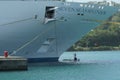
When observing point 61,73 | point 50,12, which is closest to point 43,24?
point 50,12

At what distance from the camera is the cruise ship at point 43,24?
5169cm

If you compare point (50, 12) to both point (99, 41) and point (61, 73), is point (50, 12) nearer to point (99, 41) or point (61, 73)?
point (61, 73)

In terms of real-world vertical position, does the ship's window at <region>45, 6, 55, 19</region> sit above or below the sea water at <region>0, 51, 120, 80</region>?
above

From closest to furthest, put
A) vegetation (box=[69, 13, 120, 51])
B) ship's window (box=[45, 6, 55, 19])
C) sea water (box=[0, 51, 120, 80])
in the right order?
sea water (box=[0, 51, 120, 80]) → ship's window (box=[45, 6, 55, 19]) → vegetation (box=[69, 13, 120, 51])

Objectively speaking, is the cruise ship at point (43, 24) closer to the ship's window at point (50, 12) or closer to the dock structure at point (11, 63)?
the ship's window at point (50, 12)

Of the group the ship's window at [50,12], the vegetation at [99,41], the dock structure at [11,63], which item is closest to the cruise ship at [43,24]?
the ship's window at [50,12]

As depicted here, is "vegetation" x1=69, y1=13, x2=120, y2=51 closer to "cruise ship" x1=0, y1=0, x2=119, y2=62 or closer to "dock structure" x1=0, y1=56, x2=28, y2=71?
"cruise ship" x1=0, y1=0, x2=119, y2=62

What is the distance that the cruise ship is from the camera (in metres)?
51.7

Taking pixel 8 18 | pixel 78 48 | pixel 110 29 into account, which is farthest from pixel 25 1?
pixel 110 29

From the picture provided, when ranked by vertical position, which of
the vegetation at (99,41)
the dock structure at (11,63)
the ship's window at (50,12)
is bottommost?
the vegetation at (99,41)

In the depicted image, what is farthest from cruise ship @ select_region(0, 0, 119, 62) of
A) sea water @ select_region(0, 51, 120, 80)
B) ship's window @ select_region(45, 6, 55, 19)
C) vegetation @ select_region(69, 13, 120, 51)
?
vegetation @ select_region(69, 13, 120, 51)

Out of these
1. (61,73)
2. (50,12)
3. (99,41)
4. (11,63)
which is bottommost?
(99,41)

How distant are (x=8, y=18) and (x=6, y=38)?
1.85 metres

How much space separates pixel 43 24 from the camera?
52906 millimetres
